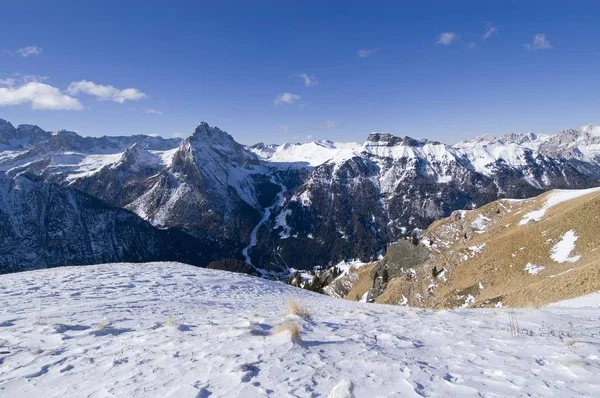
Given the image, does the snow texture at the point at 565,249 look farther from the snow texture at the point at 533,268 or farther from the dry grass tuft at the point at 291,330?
the dry grass tuft at the point at 291,330

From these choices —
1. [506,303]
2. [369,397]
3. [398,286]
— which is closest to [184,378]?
[369,397]

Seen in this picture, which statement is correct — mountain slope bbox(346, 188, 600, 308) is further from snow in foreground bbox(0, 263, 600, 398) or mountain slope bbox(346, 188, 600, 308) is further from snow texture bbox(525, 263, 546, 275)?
snow in foreground bbox(0, 263, 600, 398)

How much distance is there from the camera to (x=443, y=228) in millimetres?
89062

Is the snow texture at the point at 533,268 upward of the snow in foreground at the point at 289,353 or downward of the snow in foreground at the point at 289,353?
downward

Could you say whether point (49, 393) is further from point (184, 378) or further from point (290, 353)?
point (290, 353)

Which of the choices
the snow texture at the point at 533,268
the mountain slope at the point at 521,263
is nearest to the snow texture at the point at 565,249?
the mountain slope at the point at 521,263

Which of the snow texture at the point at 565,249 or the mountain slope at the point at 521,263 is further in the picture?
the snow texture at the point at 565,249

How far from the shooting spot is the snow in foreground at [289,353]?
713cm

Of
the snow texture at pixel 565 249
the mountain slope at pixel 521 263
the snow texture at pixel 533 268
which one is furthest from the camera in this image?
the snow texture at pixel 533 268

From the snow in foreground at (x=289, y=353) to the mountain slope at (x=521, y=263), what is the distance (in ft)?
54.1

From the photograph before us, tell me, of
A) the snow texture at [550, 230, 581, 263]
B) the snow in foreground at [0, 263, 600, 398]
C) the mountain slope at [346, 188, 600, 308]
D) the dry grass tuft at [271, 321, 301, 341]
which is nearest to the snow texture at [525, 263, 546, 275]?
the mountain slope at [346, 188, 600, 308]

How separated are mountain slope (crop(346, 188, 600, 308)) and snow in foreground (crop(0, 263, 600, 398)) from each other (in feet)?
54.1

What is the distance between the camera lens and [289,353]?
896 centimetres

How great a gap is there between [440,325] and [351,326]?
3.21 meters
